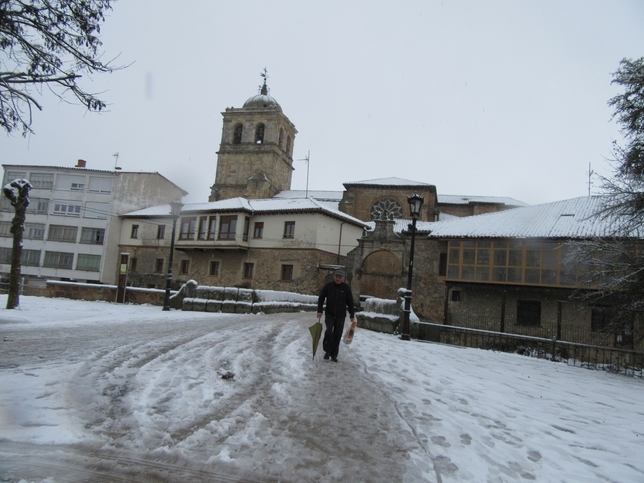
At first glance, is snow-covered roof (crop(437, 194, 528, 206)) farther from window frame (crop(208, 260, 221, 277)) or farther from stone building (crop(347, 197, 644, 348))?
window frame (crop(208, 260, 221, 277))

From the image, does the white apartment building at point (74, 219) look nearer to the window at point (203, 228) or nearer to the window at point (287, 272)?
the window at point (203, 228)

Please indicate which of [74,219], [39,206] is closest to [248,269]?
[74,219]

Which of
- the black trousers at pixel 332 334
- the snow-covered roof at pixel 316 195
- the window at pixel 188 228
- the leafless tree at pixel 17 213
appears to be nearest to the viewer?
the black trousers at pixel 332 334

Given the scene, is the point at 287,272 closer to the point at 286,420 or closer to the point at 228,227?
the point at 228,227

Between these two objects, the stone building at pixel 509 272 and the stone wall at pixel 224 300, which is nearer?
the stone wall at pixel 224 300

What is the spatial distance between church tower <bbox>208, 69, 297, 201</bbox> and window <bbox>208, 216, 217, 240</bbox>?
12523 millimetres

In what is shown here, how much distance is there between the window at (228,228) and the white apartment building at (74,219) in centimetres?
1190

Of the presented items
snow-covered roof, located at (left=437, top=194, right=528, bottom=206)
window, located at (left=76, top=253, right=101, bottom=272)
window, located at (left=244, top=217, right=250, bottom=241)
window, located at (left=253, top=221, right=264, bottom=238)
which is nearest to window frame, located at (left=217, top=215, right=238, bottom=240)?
window, located at (left=244, top=217, right=250, bottom=241)

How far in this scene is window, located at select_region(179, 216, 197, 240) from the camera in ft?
109

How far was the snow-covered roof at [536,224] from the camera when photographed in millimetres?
22155

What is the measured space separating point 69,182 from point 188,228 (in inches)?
587

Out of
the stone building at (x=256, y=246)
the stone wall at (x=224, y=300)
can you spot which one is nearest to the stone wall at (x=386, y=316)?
the stone wall at (x=224, y=300)

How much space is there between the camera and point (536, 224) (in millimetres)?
24109

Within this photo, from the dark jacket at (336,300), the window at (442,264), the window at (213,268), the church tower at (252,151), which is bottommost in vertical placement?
the dark jacket at (336,300)
